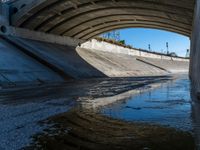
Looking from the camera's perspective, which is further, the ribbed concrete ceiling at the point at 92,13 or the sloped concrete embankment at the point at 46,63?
the ribbed concrete ceiling at the point at 92,13

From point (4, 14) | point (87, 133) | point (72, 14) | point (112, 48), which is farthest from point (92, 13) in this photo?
point (87, 133)

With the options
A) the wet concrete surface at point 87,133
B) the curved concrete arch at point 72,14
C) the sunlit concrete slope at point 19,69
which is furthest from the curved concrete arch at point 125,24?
the wet concrete surface at point 87,133

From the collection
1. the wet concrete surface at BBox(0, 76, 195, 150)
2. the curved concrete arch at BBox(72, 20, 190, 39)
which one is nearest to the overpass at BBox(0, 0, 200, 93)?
the curved concrete arch at BBox(72, 20, 190, 39)

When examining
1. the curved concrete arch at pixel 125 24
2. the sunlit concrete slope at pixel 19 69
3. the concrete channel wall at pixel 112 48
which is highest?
the curved concrete arch at pixel 125 24

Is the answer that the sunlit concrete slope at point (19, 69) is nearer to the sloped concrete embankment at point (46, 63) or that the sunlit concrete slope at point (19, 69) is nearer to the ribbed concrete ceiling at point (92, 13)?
the sloped concrete embankment at point (46, 63)

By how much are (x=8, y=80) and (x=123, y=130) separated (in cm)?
2059

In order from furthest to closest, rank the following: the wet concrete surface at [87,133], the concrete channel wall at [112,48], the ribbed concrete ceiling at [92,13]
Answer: the concrete channel wall at [112,48]
the ribbed concrete ceiling at [92,13]
the wet concrete surface at [87,133]

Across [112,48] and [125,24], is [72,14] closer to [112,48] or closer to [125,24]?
[125,24]

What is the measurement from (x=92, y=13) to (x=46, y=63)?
37.0 feet

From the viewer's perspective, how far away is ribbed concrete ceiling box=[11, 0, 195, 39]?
117 feet

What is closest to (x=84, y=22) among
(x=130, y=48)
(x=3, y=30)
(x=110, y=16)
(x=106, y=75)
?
(x=110, y=16)

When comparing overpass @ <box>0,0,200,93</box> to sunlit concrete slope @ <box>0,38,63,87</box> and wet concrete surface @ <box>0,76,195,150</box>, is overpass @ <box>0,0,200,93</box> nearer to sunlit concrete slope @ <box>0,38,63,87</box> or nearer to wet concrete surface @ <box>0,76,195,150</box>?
sunlit concrete slope @ <box>0,38,63,87</box>

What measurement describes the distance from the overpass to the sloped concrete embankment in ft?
5.64

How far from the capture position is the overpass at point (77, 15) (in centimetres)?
3597
